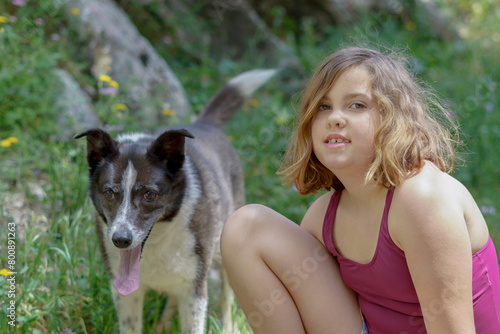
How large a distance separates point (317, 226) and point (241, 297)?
44 centimetres

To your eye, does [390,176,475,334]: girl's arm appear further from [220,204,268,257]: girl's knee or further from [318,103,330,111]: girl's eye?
[220,204,268,257]: girl's knee

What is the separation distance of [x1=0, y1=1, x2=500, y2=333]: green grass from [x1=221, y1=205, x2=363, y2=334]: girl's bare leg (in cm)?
74

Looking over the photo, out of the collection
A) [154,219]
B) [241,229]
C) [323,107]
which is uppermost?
[323,107]

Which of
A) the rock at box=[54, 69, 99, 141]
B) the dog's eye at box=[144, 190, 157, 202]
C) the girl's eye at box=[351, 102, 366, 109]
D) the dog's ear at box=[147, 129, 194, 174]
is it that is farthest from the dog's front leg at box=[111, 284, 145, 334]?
the rock at box=[54, 69, 99, 141]

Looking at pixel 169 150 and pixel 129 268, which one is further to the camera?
pixel 169 150

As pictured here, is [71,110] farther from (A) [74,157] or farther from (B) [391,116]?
(B) [391,116]

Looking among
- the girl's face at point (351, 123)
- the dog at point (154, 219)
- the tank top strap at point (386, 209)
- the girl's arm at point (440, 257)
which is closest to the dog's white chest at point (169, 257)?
the dog at point (154, 219)

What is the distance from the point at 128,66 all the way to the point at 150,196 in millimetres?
2819

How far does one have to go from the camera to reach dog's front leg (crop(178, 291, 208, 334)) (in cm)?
263

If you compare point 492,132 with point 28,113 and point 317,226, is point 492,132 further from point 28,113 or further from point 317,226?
point 28,113

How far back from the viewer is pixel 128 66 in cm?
492

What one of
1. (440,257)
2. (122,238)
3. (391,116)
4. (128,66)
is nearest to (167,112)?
(128,66)

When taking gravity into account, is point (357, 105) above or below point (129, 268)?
above

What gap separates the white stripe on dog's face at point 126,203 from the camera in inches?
88.7
